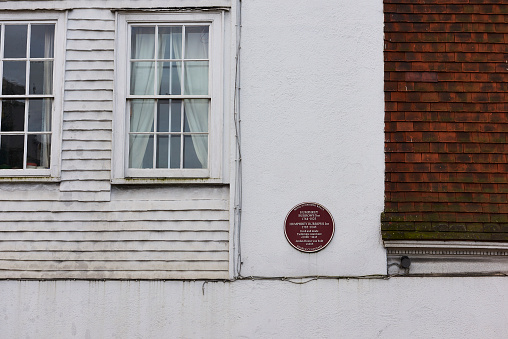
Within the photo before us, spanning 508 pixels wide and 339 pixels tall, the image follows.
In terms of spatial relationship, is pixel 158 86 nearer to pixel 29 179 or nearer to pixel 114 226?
pixel 114 226

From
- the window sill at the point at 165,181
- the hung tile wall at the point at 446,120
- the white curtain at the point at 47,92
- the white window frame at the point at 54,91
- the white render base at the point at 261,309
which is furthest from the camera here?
the white curtain at the point at 47,92

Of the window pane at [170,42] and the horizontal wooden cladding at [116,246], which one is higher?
the window pane at [170,42]

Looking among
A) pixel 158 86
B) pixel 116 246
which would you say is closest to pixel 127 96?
pixel 158 86

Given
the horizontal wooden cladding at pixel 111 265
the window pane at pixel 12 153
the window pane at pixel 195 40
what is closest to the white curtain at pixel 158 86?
the window pane at pixel 195 40

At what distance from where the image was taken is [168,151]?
7.80 metres

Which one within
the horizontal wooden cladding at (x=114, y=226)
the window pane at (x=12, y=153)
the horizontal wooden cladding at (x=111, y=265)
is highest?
the window pane at (x=12, y=153)

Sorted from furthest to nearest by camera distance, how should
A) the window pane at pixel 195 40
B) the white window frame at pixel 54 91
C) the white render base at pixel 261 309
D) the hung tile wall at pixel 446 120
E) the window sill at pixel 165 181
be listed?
the window pane at pixel 195 40, the white window frame at pixel 54 91, the window sill at pixel 165 181, the hung tile wall at pixel 446 120, the white render base at pixel 261 309

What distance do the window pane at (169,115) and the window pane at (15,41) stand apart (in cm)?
183

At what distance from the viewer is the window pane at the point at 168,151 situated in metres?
7.77

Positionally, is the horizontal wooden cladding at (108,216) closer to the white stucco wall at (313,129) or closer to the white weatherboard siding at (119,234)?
the white weatherboard siding at (119,234)

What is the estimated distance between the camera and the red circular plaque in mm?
7473

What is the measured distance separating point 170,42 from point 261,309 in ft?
11.1

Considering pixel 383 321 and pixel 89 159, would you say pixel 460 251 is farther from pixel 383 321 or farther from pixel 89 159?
pixel 89 159

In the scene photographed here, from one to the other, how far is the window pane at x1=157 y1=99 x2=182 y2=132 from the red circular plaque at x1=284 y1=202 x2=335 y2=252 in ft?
5.74
